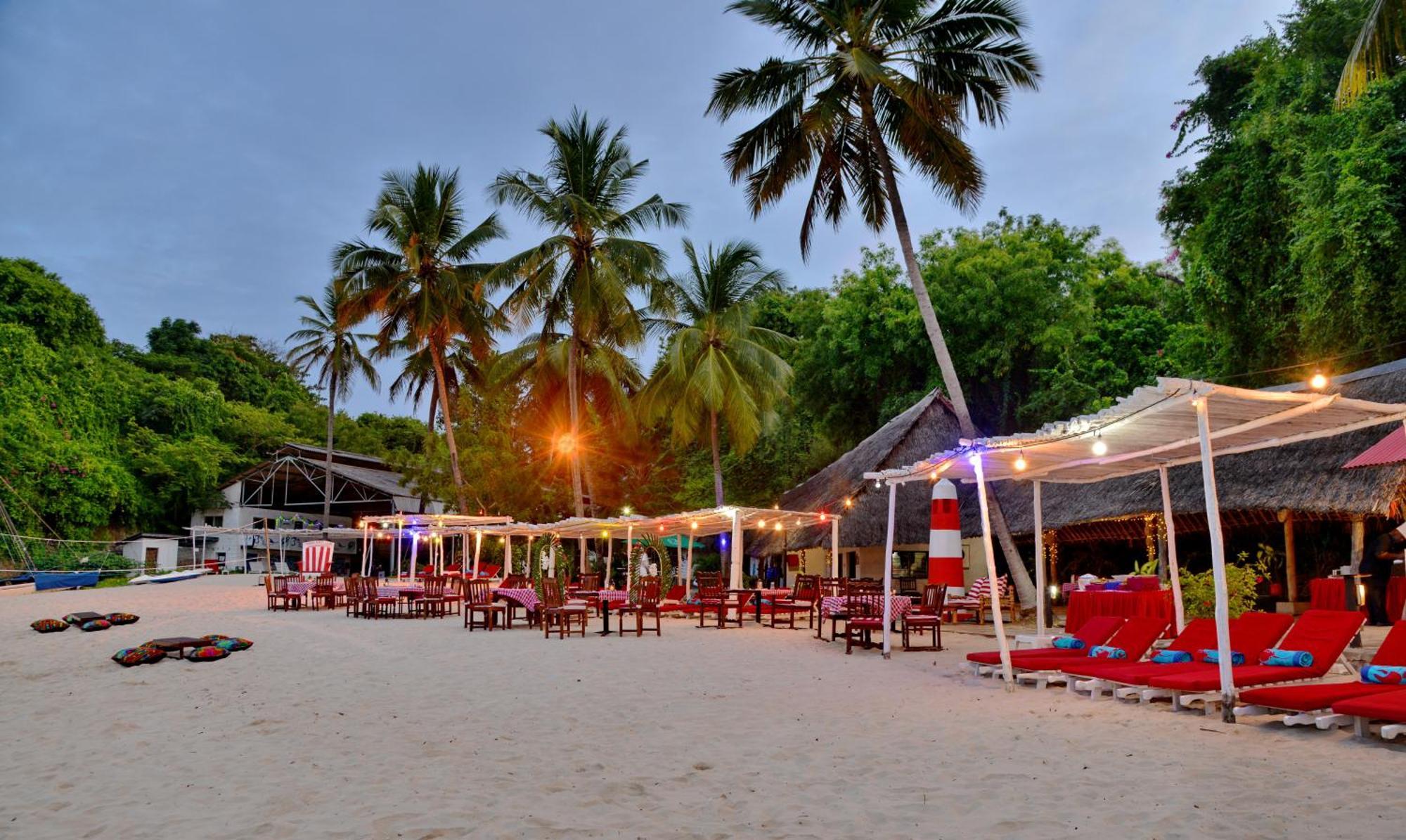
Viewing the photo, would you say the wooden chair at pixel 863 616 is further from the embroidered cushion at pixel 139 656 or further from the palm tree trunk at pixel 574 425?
the palm tree trunk at pixel 574 425

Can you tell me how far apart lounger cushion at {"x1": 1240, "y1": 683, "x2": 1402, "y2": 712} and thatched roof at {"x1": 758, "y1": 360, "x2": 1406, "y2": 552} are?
464cm

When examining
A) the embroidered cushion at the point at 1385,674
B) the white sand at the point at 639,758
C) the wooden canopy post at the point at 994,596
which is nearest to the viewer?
the white sand at the point at 639,758

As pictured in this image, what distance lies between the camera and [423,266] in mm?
28234

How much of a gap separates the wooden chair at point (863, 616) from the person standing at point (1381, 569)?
750 cm

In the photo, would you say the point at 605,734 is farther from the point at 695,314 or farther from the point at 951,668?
the point at 695,314

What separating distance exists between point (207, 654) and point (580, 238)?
50.7ft

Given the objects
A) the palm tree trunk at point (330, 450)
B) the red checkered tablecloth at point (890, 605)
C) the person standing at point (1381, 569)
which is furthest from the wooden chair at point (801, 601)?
the palm tree trunk at point (330, 450)

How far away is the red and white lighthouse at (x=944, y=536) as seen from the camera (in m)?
15.9

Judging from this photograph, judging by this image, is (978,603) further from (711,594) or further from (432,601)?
(432,601)

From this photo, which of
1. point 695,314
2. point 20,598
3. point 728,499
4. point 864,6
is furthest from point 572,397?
point 20,598

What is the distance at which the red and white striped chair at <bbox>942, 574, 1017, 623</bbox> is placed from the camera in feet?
54.6

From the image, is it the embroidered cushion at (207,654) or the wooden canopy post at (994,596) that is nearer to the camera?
the wooden canopy post at (994,596)

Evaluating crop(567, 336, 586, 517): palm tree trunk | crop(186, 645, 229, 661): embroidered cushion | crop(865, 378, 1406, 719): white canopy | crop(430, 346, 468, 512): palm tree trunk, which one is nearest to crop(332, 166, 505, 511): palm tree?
crop(430, 346, 468, 512): palm tree trunk

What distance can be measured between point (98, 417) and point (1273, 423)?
4375cm
